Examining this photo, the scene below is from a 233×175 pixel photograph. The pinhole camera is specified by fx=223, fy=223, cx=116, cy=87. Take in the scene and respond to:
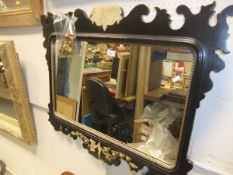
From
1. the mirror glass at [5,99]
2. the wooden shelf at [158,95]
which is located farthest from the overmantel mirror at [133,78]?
the mirror glass at [5,99]

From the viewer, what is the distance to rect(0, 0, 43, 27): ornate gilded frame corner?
0.85 metres

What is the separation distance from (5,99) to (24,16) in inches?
18.5

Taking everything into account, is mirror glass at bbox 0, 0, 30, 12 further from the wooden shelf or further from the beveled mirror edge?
the wooden shelf

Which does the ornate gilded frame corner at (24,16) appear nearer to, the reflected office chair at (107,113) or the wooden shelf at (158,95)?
the reflected office chair at (107,113)

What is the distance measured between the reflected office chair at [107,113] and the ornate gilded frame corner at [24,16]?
0.34m

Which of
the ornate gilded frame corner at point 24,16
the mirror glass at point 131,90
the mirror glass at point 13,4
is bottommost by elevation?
the mirror glass at point 131,90

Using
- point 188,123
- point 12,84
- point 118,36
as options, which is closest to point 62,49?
point 118,36

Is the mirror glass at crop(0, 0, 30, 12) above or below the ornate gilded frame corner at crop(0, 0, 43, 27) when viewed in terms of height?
above

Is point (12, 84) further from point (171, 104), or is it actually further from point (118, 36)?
point (171, 104)

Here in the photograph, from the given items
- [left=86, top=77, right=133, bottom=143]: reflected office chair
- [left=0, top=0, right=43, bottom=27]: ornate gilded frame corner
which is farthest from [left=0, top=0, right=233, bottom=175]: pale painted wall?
[left=86, top=77, right=133, bottom=143]: reflected office chair

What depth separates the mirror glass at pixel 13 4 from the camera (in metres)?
0.90

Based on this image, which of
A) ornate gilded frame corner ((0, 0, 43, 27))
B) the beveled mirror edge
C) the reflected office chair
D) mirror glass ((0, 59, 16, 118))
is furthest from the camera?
mirror glass ((0, 59, 16, 118))

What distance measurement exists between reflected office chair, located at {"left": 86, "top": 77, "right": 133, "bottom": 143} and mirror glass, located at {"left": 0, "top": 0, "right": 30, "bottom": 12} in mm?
432

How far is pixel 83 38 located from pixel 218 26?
41 cm
